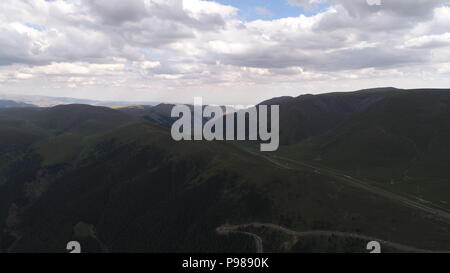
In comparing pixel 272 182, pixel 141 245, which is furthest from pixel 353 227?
pixel 141 245

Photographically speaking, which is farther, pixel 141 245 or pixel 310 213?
pixel 141 245

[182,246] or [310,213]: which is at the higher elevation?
[310,213]
